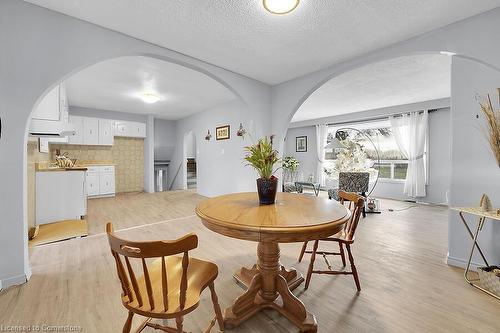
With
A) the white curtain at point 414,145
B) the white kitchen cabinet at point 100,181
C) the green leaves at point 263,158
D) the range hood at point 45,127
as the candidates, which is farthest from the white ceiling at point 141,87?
the white curtain at point 414,145

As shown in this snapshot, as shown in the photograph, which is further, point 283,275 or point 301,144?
point 301,144

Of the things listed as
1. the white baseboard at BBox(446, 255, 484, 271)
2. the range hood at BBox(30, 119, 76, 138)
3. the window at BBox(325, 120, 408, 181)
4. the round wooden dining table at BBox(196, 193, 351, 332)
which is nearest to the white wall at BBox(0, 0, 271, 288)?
the range hood at BBox(30, 119, 76, 138)

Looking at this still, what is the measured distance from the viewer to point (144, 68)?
Answer: 3.44 m

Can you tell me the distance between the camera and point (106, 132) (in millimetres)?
6242

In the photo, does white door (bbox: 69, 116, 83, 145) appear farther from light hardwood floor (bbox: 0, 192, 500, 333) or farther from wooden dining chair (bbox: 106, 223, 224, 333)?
wooden dining chair (bbox: 106, 223, 224, 333)

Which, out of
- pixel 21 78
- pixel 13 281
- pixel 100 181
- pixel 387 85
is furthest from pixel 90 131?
pixel 387 85

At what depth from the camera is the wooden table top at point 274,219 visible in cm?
117

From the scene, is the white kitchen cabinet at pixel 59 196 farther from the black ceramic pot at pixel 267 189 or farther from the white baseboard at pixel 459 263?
the white baseboard at pixel 459 263

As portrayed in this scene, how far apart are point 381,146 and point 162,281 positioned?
280 inches

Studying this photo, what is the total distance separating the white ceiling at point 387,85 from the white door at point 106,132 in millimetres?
5550

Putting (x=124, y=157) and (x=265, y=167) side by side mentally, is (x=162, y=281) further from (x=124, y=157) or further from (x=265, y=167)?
(x=124, y=157)

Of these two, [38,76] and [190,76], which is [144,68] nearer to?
[190,76]

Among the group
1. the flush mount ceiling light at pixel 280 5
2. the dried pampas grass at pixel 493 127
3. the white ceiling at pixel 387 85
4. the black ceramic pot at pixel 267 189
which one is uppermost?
the white ceiling at pixel 387 85

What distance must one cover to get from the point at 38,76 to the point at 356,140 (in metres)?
7.28
